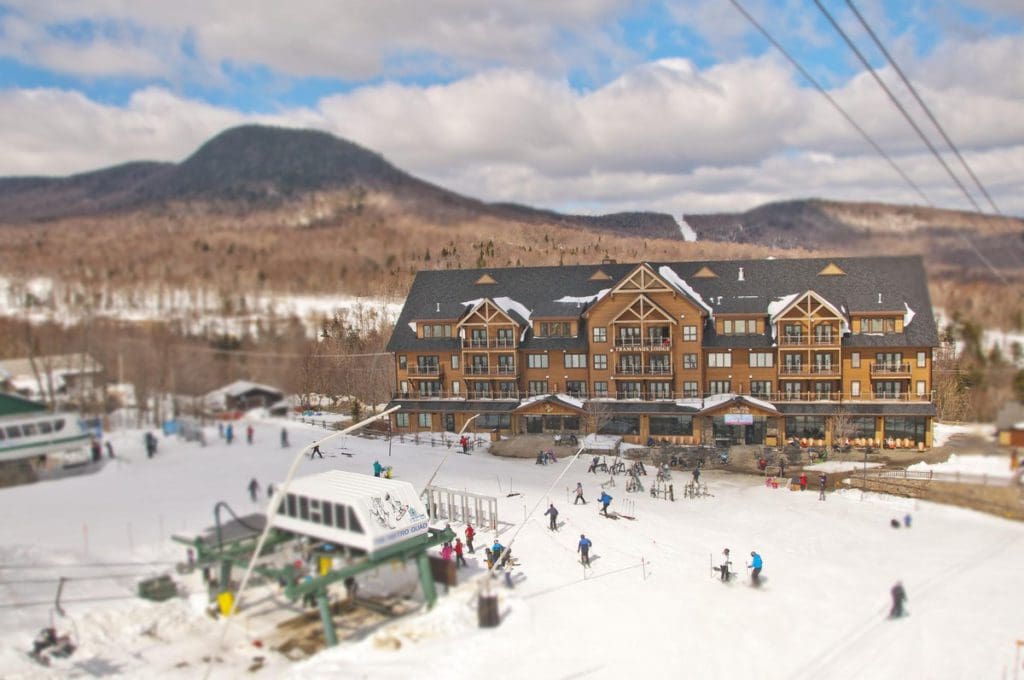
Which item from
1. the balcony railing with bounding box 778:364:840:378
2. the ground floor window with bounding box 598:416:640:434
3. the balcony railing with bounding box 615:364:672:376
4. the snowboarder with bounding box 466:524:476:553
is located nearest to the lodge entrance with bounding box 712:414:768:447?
the balcony railing with bounding box 778:364:840:378

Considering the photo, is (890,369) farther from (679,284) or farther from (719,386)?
(679,284)

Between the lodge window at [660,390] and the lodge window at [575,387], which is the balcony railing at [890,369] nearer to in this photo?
the lodge window at [660,390]

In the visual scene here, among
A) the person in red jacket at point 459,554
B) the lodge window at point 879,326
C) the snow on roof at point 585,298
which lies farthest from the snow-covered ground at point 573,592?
the snow on roof at point 585,298

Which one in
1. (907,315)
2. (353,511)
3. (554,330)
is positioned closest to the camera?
(353,511)

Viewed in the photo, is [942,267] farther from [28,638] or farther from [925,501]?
[28,638]

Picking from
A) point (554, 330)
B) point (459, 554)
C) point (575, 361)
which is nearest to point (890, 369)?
point (575, 361)

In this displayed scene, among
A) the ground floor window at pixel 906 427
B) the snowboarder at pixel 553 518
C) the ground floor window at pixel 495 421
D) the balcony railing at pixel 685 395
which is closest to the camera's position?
the snowboarder at pixel 553 518

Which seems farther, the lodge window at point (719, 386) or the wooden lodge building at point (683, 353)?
the lodge window at point (719, 386)
